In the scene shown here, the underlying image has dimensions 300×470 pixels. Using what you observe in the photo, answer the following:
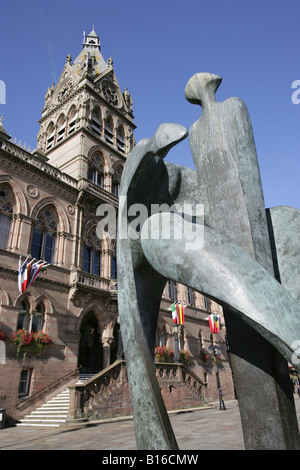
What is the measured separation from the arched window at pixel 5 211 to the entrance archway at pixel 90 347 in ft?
21.9

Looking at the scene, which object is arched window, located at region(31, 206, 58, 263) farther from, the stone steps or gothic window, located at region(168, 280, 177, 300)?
gothic window, located at region(168, 280, 177, 300)

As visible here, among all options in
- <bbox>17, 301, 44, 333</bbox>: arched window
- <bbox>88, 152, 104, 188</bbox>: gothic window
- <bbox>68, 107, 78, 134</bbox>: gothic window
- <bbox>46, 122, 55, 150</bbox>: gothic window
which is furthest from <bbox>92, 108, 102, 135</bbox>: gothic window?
<bbox>17, 301, 44, 333</bbox>: arched window

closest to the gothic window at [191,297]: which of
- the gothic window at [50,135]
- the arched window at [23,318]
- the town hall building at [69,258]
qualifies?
the town hall building at [69,258]

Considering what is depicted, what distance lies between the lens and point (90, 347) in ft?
65.0

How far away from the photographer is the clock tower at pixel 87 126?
24156 mm

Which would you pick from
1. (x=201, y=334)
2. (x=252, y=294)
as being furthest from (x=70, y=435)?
(x=201, y=334)

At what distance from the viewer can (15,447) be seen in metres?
8.02

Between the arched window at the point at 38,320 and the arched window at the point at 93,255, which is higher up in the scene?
the arched window at the point at 93,255

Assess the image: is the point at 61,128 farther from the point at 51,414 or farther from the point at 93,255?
the point at 51,414

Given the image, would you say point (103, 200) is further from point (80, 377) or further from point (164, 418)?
point (164, 418)

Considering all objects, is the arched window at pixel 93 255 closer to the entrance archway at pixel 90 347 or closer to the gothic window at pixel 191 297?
the entrance archway at pixel 90 347

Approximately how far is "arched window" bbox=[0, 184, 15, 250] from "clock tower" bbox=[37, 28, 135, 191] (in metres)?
5.59

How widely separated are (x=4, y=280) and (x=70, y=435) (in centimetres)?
834
